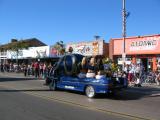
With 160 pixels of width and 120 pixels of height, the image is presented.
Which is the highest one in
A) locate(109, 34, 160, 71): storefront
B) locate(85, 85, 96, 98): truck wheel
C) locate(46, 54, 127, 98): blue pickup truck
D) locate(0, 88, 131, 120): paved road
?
locate(109, 34, 160, 71): storefront

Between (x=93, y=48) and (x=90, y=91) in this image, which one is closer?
(x=90, y=91)

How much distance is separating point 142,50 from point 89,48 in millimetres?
8755

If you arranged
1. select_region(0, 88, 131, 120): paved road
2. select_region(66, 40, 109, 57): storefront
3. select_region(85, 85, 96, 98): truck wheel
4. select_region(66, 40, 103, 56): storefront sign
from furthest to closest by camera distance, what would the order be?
select_region(66, 40, 103, 56): storefront sign
select_region(66, 40, 109, 57): storefront
select_region(85, 85, 96, 98): truck wheel
select_region(0, 88, 131, 120): paved road

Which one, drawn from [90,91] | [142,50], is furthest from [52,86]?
[142,50]

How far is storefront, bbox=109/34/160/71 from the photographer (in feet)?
112

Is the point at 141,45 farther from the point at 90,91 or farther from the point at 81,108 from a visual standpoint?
the point at 81,108

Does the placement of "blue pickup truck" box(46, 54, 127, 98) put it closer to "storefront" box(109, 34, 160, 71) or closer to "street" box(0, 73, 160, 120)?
"street" box(0, 73, 160, 120)

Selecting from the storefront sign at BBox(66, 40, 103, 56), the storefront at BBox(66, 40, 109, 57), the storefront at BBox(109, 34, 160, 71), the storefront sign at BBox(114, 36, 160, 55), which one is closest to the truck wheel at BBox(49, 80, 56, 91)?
the storefront at BBox(109, 34, 160, 71)

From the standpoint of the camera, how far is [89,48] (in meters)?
42.8

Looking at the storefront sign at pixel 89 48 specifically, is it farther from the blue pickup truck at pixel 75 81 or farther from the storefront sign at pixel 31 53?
the blue pickup truck at pixel 75 81

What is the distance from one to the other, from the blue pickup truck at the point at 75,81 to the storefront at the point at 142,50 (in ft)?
50.2

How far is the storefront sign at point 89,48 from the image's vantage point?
134 ft

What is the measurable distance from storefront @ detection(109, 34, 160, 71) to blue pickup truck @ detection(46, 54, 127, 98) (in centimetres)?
1529

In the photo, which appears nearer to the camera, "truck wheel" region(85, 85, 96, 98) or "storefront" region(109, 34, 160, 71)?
"truck wheel" region(85, 85, 96, 98)
